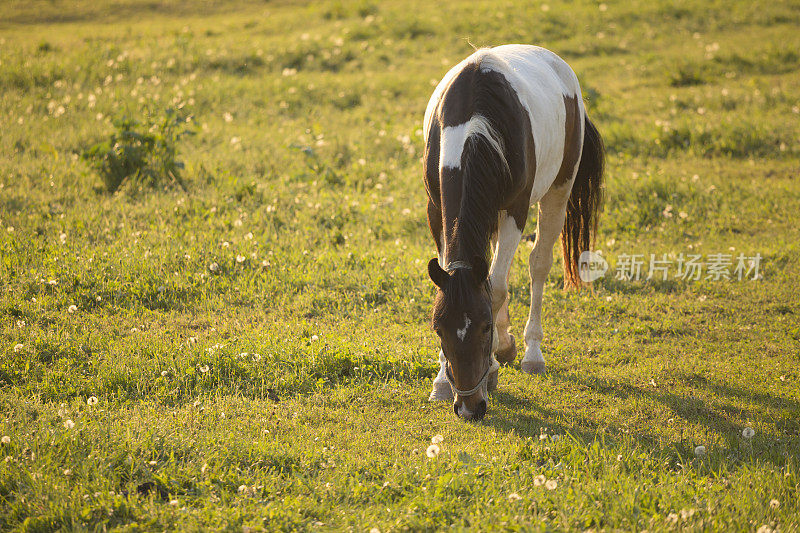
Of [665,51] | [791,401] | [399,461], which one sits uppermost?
[665,51]

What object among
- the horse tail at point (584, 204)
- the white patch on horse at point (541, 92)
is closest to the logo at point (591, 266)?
the horse tail at point (584, 204)

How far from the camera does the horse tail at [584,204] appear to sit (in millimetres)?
6469

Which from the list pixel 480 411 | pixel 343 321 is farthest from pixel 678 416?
pixel 343 321

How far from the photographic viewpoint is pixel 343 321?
6316 millimetres

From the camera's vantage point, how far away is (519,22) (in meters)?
15.4

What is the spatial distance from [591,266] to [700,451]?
10.2 feet

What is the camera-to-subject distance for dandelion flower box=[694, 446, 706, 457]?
445 centimetres

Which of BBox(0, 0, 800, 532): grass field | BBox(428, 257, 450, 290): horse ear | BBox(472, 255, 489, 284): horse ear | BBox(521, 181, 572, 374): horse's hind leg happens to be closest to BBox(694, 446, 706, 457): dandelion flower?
BBox(0, 0, 800, 532): grass field

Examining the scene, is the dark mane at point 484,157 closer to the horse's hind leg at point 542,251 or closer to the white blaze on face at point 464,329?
the white blaze on face at point 464,329

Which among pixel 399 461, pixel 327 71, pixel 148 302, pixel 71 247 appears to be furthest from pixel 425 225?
pixel 327 71

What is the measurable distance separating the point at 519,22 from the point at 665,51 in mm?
3116

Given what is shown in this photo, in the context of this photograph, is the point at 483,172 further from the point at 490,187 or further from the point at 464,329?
the point at 464,329

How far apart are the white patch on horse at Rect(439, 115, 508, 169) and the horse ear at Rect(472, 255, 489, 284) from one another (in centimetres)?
71

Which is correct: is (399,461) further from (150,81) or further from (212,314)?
(150,81)
